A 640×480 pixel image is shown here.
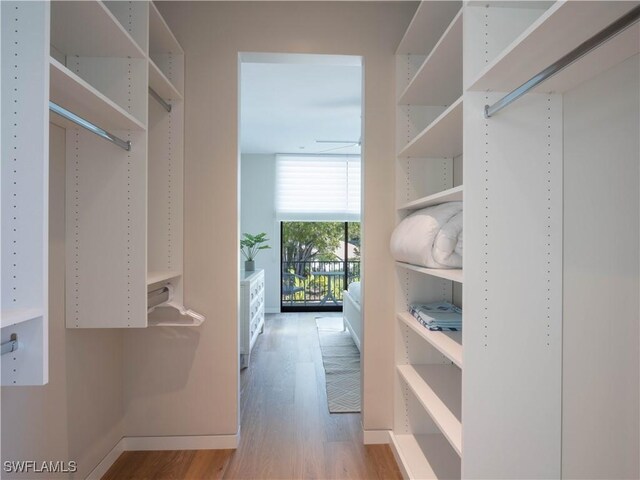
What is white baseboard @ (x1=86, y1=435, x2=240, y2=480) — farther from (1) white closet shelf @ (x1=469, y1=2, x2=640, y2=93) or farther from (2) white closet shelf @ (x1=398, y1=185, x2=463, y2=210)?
(1) white closet shelf @ (x1=469, y1=2, x2=640, y2=93)

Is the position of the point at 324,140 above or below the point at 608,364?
above

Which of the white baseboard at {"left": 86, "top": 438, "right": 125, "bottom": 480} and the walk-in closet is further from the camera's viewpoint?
the white baseboard at {"left": 86, "top": 438, "right": 125, "bottom": 480}

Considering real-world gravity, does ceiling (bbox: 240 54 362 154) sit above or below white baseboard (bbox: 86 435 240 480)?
above

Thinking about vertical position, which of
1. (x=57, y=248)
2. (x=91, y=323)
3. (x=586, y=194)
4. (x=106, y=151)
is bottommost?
(x=91, y=323)

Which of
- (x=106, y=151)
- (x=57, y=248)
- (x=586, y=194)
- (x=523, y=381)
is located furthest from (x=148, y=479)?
(x=586, y=194)

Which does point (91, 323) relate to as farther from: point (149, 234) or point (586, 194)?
point (586, 194)

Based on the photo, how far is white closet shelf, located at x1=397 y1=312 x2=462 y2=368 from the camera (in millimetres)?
1278

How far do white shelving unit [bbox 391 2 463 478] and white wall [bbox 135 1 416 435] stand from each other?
9 cm

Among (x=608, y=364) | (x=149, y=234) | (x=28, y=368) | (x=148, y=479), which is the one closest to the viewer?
(x=28, y=368)

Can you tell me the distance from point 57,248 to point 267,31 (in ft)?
5.22

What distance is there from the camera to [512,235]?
119 cm

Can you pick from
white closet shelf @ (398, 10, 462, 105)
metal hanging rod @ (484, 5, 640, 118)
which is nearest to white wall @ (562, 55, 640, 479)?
metal hanging rod @ (484, 5, 640, 118)

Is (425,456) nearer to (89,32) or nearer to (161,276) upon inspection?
(161,276)

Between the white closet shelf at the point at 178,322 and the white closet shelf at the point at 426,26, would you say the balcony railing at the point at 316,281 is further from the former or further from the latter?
the white closet shelf at the point at 426,26
